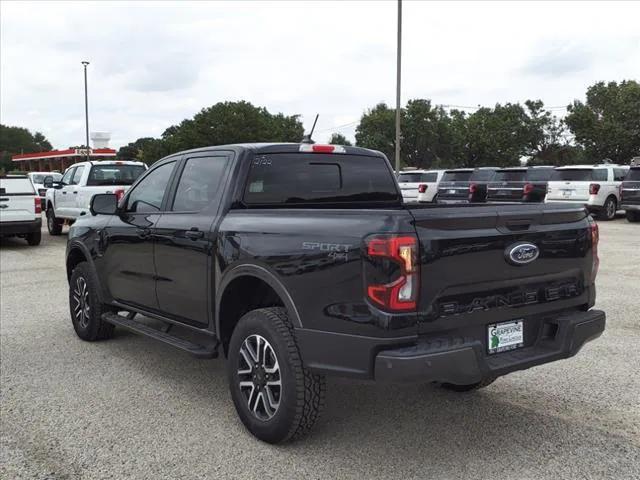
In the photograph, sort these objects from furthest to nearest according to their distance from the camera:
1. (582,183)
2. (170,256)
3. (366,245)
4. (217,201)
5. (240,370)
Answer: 1. (582,183)
2. (170,256)
3. (217,201)
4. (240,370)
5. (366,245)

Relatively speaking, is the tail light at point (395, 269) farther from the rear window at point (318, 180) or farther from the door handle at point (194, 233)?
the door handle at point (194, 233)

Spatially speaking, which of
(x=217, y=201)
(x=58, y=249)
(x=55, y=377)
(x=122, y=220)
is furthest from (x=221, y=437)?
(x=58, y=249)

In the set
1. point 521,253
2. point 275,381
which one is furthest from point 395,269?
point 275,381

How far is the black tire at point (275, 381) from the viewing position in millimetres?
3488

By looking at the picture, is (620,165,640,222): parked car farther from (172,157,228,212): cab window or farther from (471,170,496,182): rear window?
(172,157,228,212): cab window

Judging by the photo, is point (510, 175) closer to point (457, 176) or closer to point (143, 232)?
point (457, 176)

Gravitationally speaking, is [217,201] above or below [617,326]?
above

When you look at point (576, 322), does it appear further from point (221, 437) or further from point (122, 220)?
point (122, 220)

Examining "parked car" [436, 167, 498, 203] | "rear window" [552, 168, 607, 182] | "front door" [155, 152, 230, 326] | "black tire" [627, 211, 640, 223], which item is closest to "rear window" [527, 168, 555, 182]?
"rear window" [552, 168, 607, 182]

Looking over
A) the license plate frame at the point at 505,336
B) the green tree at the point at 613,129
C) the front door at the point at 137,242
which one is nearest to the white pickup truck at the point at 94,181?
the front door at the point at 137,242

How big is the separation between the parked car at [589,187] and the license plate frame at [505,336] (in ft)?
55.1

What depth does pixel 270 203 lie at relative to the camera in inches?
172

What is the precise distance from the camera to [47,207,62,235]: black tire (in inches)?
683

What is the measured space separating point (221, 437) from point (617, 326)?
4.45 meters
